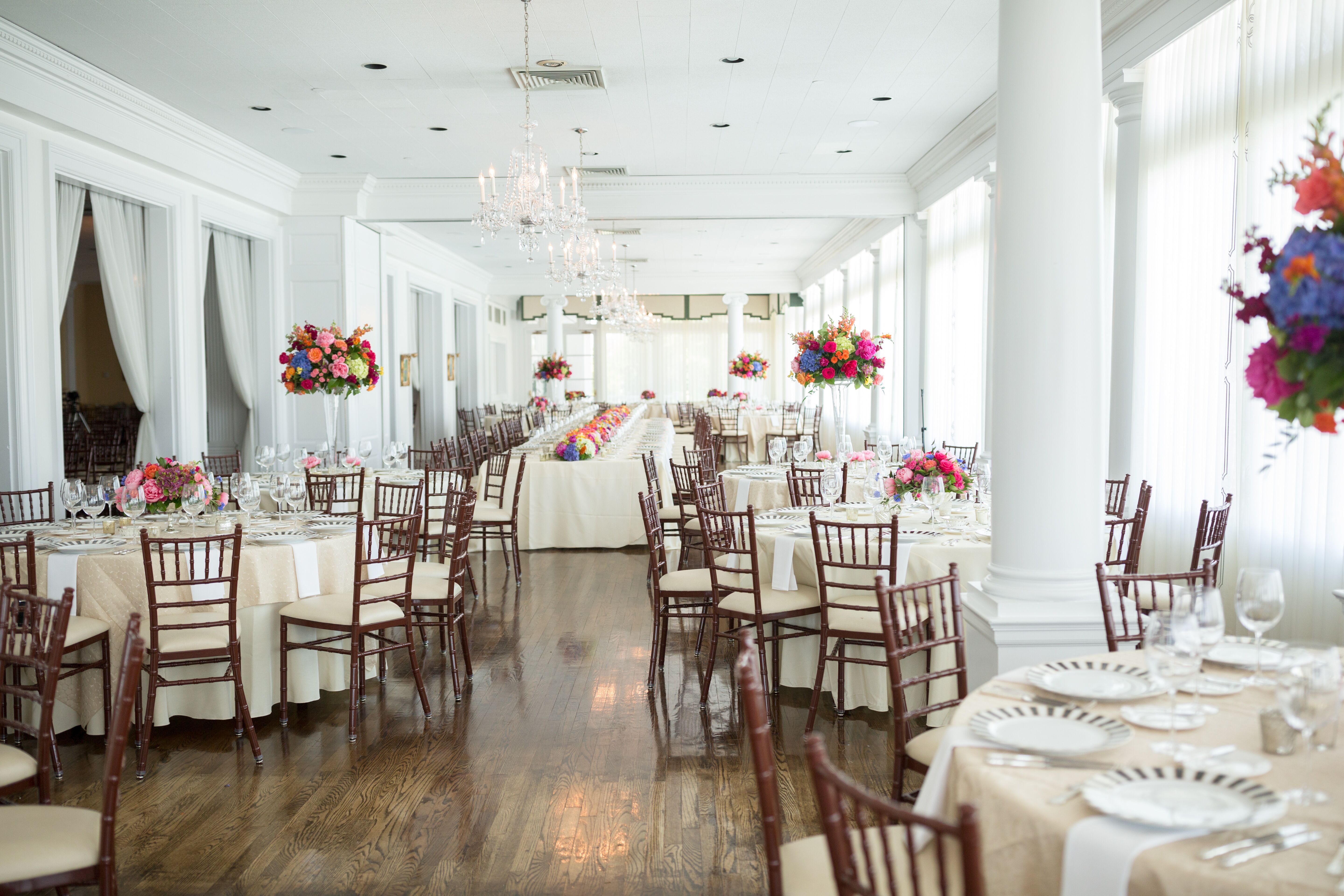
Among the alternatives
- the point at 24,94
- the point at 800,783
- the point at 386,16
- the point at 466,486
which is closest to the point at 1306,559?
the point at 800,783

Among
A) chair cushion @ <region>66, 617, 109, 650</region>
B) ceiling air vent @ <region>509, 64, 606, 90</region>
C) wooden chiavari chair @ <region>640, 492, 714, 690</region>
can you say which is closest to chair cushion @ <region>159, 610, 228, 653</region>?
chair cushion @ <region>66, 617, 109, 650</region>

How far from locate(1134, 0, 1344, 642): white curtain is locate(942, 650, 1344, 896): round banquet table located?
2.70m

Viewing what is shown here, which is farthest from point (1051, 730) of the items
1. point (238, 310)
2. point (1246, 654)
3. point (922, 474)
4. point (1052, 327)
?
point (238, 310)

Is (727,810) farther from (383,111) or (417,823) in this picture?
(383,111)

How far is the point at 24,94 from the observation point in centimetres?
628

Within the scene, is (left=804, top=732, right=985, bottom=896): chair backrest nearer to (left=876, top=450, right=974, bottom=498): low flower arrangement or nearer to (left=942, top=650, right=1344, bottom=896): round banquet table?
(left=942, top=650, right=1344, bottom=896): round banquet table

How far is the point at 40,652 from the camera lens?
9.08 ft

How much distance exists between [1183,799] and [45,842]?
7.89 ft

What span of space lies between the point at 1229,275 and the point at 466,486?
4457 mm

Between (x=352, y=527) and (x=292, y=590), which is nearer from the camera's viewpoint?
(x=292, y=590)

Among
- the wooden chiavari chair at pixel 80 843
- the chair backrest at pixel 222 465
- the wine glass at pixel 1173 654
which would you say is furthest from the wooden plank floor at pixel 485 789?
the chair backrest at pixel 222 465

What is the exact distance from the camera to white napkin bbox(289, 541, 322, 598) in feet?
15.0

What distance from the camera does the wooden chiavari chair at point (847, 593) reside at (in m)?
4.12

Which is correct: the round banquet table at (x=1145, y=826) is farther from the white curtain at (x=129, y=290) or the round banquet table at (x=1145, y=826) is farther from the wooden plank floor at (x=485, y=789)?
the white curtain at (x=129, y=290)
